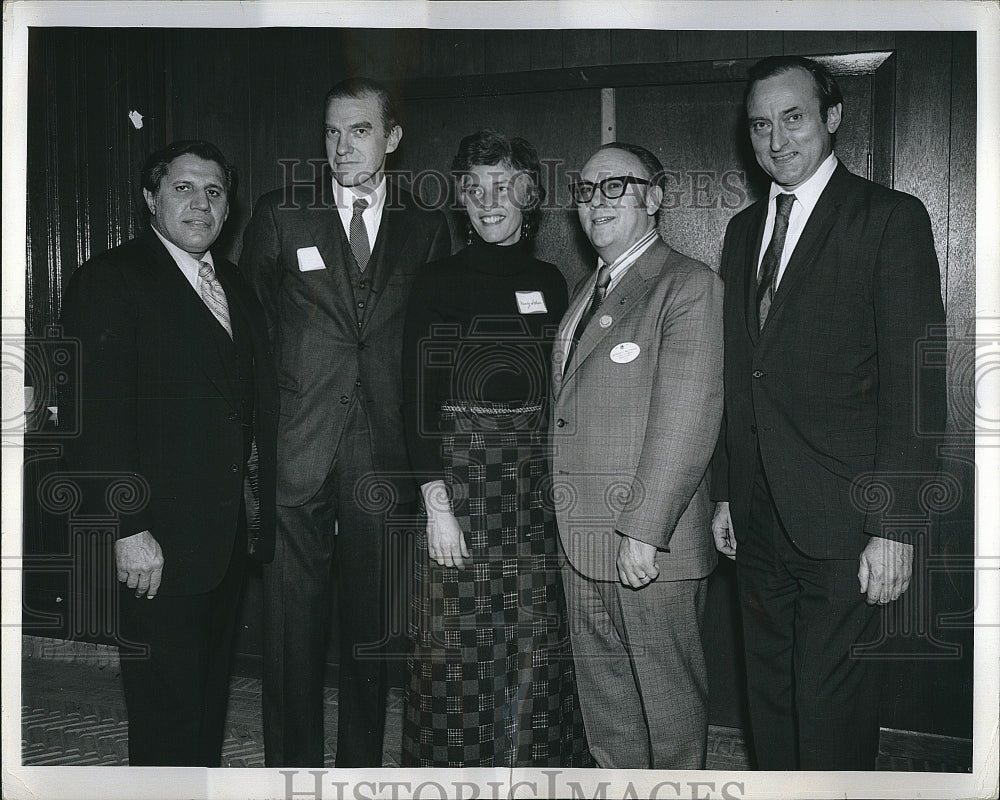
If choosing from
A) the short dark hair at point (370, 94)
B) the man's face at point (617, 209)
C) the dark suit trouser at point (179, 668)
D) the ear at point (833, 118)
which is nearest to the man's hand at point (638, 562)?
the man's face at point (617, 209)

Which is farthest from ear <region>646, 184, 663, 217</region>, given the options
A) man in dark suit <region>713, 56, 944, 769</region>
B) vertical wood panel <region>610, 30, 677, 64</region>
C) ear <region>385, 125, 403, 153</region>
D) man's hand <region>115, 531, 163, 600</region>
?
man's hand <region>115, 531, 163, 600</region>

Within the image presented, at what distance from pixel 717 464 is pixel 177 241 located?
1.79 meters

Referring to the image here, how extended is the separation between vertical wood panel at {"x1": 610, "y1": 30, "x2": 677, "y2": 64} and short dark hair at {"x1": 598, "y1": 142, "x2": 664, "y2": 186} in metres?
0.45

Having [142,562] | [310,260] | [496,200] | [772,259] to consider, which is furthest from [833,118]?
[142,562]

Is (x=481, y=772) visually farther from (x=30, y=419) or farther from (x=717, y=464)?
(x=30, y=419)

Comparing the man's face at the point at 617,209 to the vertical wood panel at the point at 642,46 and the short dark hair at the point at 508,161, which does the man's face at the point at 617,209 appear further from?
the vertical wood panel at the point at 642,46

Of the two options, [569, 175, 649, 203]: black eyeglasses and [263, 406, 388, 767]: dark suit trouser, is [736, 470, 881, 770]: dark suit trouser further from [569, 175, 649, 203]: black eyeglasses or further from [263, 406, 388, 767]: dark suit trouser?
[263, 406, 388, 767]: dark suit trouser

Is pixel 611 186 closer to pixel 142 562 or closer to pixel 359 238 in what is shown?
pixel 359 238

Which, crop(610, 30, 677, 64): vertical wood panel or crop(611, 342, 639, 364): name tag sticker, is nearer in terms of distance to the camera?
crop(611, 342, 639, 364): name tag sticker

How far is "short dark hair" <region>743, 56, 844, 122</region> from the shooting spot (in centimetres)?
272

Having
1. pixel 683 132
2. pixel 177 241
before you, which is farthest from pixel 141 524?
pixel 683 132

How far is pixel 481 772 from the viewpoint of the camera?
2807 millimetres

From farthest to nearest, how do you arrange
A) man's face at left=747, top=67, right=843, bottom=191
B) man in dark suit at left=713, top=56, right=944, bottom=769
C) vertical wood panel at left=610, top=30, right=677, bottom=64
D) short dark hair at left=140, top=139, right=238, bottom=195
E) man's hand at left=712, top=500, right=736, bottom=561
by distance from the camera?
1. vertical wood panel at left=610, top=30, right=677, bottom=64
2. short dark hair at left=140, top=139, right=238, bottom=195
3. man's hand at left=712, top=500, right=736, bottom=561
4. man's face at left=747, top=67, right=843, bottom=191
5. man in dark suit at left=713, top=56, right=944, bottom=769

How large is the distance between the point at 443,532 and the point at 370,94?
1413 millimetres
